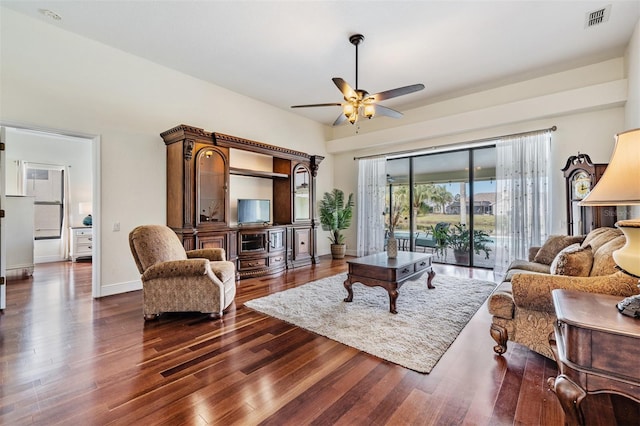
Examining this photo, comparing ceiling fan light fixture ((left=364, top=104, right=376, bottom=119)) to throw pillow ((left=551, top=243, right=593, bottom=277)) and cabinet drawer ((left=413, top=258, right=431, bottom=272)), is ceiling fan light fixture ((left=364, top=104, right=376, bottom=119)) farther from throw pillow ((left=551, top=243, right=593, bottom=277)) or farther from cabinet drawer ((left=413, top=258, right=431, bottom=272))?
throw pillow ((left=551, top=243, right=593, bottom=277))

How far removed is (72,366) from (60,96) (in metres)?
3.27

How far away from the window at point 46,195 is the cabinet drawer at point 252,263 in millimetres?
5138

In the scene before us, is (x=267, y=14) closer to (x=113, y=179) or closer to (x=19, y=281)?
(x=113, y=179)

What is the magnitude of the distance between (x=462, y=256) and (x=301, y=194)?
3561 millimetres

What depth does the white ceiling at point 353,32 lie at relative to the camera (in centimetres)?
311

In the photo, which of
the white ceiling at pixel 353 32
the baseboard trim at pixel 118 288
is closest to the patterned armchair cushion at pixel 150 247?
the baseboard trim at pixel 118 288

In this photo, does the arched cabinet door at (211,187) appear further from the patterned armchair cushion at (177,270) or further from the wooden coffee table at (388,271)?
the wooden coffee table at (388,271)


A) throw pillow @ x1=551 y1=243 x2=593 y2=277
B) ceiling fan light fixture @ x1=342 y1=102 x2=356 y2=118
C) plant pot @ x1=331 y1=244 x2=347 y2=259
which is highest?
ceiling fan light fixture @ x1=342 y1=102 x2=356 y2=118

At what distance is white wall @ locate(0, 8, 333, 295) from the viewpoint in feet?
10.7

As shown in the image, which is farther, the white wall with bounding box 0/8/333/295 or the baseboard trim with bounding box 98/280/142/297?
the baseboard trim with bounding box 98/280/142/297

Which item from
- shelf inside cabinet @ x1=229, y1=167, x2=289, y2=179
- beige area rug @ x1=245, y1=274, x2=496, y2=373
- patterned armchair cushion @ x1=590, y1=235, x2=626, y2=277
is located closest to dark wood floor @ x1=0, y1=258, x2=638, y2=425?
beige area rug @ x1=245, y1=274, x2=496, y2=373

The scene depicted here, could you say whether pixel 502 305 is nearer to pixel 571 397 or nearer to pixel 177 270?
pixel 571 397

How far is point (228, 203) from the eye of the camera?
A: 4695 millimetres

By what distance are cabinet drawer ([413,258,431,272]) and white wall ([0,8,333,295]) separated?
384 cm
